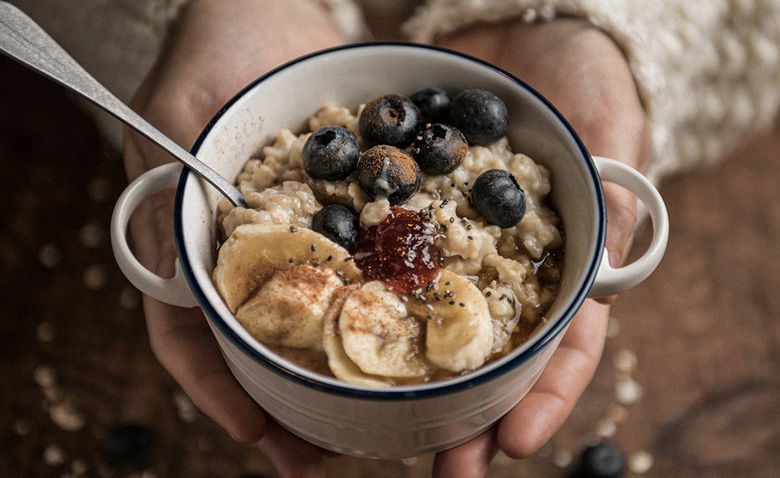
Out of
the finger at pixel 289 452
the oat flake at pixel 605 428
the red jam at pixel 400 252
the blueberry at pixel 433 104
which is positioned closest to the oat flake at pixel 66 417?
the finger at pixel 289 452

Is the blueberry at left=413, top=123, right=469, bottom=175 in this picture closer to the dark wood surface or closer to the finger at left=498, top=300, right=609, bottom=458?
the finger at left=498, top=300, right=609, bottom=458

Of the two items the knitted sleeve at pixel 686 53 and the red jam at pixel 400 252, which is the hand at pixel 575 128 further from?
the red jam at pixel 400 252

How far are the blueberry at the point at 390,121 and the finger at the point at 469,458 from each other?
0.51 metres

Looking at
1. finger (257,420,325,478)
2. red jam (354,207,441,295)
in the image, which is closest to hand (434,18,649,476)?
finger (257,420,325,478)

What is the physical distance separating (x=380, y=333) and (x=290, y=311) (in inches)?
5.0

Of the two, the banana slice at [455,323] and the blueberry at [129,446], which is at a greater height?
the banana slice at [455,323]

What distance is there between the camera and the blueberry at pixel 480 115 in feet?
4.12

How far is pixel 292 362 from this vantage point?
1.05m

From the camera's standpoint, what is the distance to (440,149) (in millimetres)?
1226

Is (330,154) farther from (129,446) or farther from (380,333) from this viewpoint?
(129,446)

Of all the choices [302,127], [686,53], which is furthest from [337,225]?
[686,53]

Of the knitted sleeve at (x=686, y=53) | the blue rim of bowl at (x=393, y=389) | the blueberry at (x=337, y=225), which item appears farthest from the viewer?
the knitted sleeve at (x=686, y=53)

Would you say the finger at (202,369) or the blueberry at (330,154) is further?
the finger at (202,369)

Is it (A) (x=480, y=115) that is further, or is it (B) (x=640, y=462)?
(B) (x=640, y=462)
